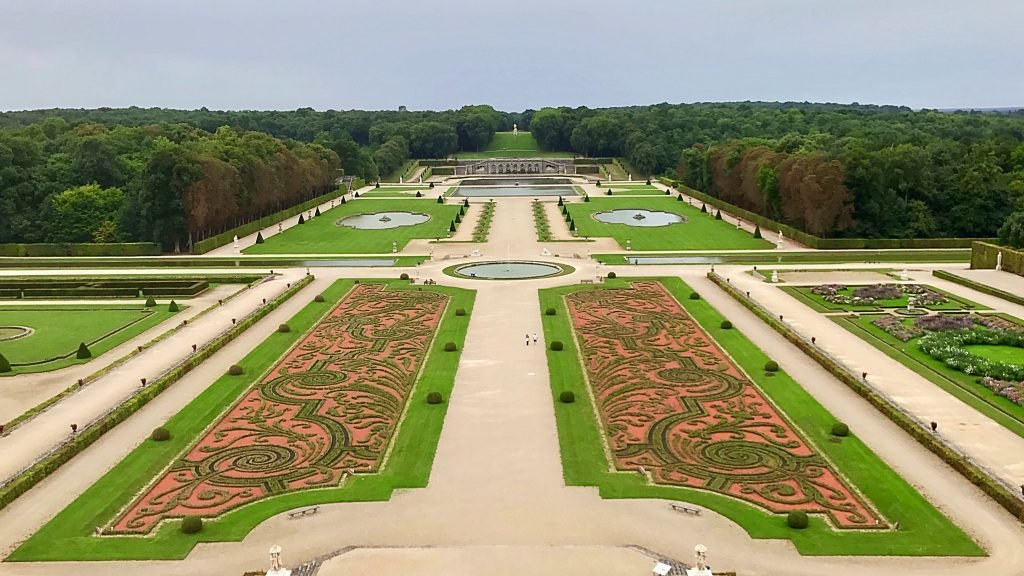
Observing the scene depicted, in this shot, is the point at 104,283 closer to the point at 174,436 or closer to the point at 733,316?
the point at 174,436

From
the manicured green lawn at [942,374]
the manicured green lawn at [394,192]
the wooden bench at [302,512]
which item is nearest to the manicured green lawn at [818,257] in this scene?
the manicured green lawn at [942,374]

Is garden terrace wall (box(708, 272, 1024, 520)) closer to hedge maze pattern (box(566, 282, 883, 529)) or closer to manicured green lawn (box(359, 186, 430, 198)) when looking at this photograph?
hedge maze pattern (box(566, 282, 883, 529))

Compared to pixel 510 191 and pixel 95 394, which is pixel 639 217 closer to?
pixel 510 191

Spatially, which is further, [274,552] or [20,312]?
[20,312]

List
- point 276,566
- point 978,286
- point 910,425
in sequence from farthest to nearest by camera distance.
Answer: point 978,286 < point 910,425 < point 276,566

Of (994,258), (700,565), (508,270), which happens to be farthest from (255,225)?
(700,565)

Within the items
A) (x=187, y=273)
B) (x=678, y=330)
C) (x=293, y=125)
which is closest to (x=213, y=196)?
(x=187, y=273)
